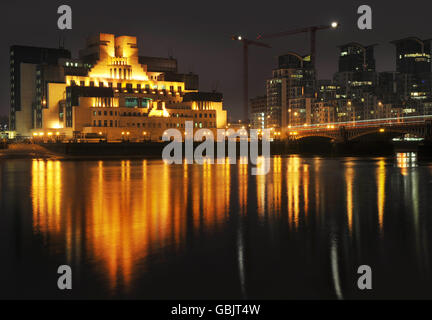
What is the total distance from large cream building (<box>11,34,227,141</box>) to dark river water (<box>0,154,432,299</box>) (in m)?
95.1

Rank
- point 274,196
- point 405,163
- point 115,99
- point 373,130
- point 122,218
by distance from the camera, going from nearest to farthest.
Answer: point 122,218 < point 274,196 < point 405,163 < point 373,130 < point 115,99

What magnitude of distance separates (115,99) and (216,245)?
393ft

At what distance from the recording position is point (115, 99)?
420ft

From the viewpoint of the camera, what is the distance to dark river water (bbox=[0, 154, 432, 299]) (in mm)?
9258

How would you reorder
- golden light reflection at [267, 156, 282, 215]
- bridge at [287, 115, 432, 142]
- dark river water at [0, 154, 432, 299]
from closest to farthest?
dark river water at [0, 154, 432, 299] < golden light reflection at [267, 156, 282, 215] < bridge at [287, 115, 432, 142]

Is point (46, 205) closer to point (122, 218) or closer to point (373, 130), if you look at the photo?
point (122, 218)

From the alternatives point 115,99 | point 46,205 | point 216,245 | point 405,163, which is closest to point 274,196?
point 46,205

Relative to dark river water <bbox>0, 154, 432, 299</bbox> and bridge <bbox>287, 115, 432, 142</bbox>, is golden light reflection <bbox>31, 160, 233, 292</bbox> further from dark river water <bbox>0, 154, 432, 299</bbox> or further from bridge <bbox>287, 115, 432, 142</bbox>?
bridge <bbox>287, 115, 432, 142</bbox>

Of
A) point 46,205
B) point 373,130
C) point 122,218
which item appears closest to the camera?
point 122,218

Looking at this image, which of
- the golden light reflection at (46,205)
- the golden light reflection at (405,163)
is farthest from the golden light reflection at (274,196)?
the golden light reflection at (405,163)

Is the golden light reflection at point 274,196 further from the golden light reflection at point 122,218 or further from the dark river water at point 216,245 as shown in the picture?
the golden light reflection at point 122,218

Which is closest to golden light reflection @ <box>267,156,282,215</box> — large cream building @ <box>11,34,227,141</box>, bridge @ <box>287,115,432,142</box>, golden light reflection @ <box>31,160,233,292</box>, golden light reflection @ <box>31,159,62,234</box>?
golden light reflection @ <box>31,160,233,292</box>

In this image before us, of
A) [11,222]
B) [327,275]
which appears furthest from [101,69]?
[327,275]
